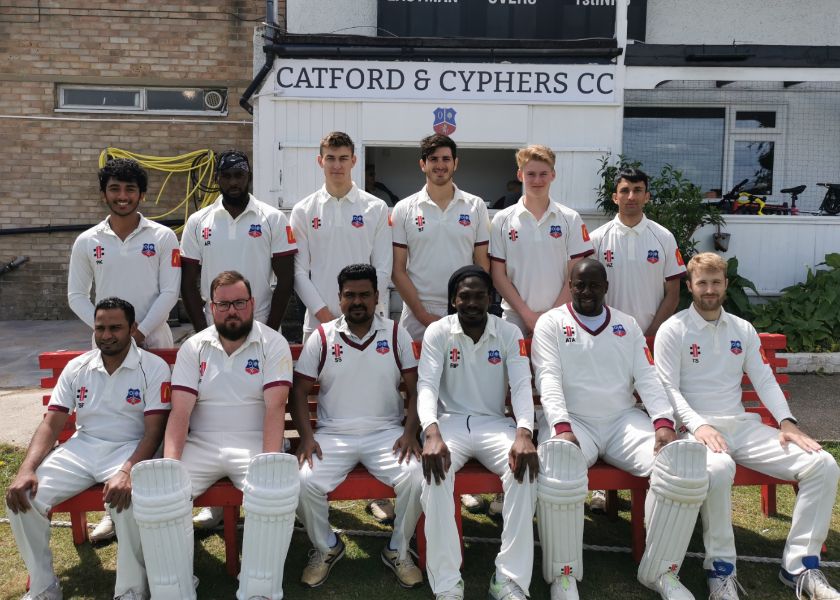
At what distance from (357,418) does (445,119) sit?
5032mm

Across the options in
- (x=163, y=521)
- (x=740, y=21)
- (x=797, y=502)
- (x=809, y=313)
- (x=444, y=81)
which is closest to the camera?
(x=163, y=521)

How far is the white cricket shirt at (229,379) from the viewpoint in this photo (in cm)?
337

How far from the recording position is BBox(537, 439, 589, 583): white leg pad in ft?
9.98

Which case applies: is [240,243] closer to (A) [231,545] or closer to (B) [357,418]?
(B) [357,418]

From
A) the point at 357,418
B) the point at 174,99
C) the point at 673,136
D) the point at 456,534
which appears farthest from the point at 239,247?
the point at 673,136

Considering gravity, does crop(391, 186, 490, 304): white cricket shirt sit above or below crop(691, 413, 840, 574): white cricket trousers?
above

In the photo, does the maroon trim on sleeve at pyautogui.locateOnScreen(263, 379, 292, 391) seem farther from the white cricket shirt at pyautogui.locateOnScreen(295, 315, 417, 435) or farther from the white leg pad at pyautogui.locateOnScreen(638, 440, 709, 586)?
the white leg pad at pyautogui.locateOnScreen(638, 440, 709, 586)

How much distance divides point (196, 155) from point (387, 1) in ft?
10.4

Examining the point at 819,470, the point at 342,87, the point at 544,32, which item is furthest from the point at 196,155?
the point at 819,470

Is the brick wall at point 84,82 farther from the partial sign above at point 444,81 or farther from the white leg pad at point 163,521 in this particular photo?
the white leg pad at point 163,521

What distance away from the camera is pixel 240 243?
397 cm

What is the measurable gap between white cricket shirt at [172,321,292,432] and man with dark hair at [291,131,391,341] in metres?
0.74

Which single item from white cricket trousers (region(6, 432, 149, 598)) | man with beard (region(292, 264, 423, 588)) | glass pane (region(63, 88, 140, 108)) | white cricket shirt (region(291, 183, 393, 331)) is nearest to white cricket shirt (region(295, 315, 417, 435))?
man with beard (region(292, 264, 423, 588))

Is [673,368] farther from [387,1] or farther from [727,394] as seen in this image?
[387,1]
